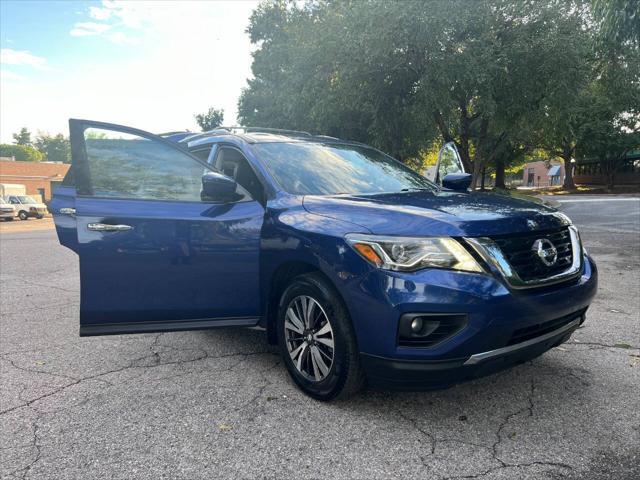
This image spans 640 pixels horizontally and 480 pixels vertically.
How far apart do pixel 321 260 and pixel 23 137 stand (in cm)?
14578

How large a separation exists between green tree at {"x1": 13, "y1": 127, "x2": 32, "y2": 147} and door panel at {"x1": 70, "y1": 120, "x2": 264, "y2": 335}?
141 m

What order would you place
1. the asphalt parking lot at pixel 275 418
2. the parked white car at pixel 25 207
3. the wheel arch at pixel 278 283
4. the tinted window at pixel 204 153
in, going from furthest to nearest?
→ the parked white car at pixel 25 207 < the tinted window at pixel 204 153 < the wheel arch at pixel 278 283 < the asphalt parking lot at pixel 275 418

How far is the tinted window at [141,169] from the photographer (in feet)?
11.5

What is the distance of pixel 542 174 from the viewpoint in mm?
87750

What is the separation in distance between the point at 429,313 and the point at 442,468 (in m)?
0.76

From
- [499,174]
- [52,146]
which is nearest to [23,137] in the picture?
[52,146]

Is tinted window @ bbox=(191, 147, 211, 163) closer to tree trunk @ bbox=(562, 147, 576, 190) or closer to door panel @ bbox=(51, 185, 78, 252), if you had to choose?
door panel @ bbox=(51, 185, 78, 252)

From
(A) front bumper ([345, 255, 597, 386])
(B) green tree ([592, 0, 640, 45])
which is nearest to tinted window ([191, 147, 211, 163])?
(A) front bumper ([345, 255, 597, 386])

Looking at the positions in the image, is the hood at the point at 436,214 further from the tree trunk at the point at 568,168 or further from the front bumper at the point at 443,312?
the tree trunk at the point at 568,168

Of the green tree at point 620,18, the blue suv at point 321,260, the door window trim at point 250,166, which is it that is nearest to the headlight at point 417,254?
the blue suv at point 321,260

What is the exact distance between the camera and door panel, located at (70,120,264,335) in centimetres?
331

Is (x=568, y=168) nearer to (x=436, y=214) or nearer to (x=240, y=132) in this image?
(x=240, y=132)

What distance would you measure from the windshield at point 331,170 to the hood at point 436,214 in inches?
12.6

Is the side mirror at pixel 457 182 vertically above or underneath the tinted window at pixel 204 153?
underneath
